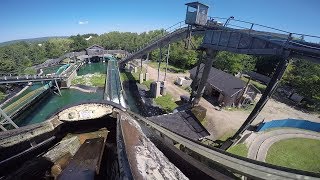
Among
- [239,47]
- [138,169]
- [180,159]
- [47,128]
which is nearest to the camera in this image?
[138,169]

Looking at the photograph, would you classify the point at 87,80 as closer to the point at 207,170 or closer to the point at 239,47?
the point at 239,47

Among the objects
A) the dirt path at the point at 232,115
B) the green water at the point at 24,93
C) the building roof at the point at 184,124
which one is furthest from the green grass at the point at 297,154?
the green water at the point at 24,93

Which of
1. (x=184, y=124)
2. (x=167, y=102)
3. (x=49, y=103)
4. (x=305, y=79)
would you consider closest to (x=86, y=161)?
(x=184, y=124)

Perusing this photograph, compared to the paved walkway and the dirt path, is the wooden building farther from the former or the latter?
the paved walkway

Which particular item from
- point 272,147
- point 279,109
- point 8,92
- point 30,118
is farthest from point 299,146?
point 8,92

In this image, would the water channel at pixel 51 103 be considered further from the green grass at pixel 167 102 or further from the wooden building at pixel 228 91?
the wooden building at pixel 228 91

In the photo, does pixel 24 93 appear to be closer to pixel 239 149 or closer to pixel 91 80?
pixel 91 80
